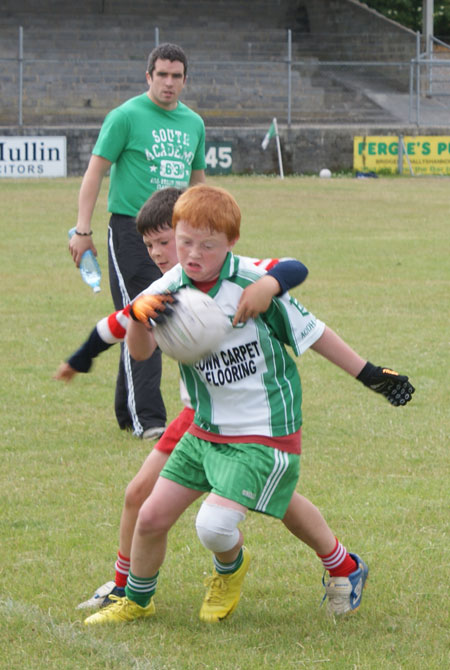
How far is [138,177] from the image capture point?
623 cm

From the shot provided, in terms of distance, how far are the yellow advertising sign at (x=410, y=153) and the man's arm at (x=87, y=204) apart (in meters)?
23.7

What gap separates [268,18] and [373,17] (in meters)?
3.85

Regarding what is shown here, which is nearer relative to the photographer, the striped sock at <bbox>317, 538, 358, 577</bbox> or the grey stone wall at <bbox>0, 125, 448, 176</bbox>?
the striped sock at <bbox>317, 538, 358, 577</bbox>

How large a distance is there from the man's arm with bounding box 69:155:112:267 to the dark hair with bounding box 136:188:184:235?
2.27 metres

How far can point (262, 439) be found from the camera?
3533mm

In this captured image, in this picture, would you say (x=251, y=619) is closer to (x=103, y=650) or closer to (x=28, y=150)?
(x=103, y=650)

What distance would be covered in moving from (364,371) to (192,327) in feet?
2.14

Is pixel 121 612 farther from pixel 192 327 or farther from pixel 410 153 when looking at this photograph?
pixel 410 153

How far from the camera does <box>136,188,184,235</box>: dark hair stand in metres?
3.84

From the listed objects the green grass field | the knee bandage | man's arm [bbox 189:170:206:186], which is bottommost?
the green grass field

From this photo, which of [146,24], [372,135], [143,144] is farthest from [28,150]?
[143,144]

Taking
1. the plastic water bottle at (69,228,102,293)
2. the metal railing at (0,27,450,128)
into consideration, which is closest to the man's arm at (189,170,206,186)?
the plastic water bottle at (69,228,102,293)

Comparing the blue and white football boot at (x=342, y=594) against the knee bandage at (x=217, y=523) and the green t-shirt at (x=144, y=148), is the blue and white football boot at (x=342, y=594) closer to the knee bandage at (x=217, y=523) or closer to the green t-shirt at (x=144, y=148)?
the knee bandage at (x=217, y=523)

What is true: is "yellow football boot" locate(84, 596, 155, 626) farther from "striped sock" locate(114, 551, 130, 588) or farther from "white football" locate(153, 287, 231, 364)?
"white football" locate(153, 287, 231, 364)
